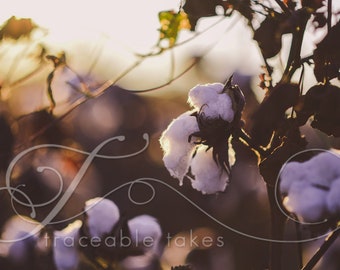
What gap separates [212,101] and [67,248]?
521 mm

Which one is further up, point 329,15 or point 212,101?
point 329,15

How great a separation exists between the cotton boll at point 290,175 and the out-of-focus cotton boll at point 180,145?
0.75 feet

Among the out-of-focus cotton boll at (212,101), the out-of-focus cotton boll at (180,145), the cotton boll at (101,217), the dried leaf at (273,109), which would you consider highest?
the dried leaf at (273,109)

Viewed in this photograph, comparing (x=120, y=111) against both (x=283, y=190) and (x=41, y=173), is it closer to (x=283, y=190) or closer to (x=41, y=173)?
(x=41, y=173)

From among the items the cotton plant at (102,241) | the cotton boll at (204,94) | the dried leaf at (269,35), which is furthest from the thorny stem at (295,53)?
the cotton plant at (102,241)

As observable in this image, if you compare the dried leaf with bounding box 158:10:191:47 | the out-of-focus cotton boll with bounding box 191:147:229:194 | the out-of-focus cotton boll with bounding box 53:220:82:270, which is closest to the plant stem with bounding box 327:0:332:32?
the out-of-focus cotton boll with bounding box 191:147:229:194

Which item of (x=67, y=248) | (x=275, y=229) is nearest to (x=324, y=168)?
(x=275, y=229)

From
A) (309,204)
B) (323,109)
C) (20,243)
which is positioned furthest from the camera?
(20,243)

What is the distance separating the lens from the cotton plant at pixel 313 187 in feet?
4.45

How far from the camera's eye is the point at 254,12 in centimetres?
160

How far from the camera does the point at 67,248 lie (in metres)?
1.84

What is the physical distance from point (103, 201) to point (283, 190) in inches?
22.2

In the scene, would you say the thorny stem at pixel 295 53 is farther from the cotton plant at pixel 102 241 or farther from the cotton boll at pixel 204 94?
the cotton plant at pixel 102 241

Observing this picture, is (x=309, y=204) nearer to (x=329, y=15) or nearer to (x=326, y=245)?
(x=326, y=245)
